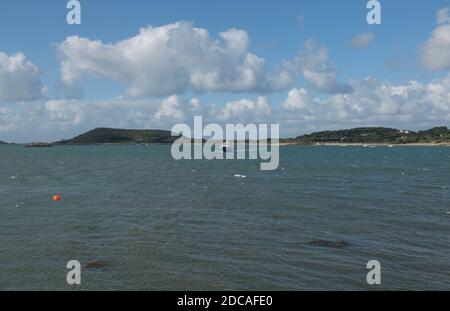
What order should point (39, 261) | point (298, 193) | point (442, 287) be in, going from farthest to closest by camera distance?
point (298, 193)
point (39, 261)
point (442, 287)

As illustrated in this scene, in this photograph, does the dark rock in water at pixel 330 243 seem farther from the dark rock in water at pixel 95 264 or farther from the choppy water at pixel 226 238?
the dark rock in water at pixel 95 264

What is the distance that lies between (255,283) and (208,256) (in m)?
5.50

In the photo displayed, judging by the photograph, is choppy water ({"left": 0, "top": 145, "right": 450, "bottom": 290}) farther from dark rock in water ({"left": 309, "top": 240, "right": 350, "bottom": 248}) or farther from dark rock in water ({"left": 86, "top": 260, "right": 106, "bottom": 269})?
dark rock in water ({"left": 309, "top": 240, "right": 350, "bottom": 248})

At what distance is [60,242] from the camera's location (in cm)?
3164

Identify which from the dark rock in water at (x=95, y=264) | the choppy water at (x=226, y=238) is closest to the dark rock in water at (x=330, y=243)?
the choppy water at (x=226, y=238)

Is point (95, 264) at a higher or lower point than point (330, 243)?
lower

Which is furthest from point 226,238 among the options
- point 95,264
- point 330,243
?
point 95,264

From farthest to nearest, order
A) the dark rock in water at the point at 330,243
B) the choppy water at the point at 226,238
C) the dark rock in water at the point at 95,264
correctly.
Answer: the dark rock in water at the point at 330,243 → the dark rock in water at the point at 95,264 → the choppy water at the point at 226,238

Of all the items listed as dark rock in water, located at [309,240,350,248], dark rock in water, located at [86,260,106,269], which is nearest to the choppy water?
dark rock in water, located at [86,260,106,269]

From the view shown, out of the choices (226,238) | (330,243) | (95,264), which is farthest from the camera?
(226,238)

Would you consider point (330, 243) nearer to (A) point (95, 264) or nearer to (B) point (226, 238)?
(B) point (226, 238)

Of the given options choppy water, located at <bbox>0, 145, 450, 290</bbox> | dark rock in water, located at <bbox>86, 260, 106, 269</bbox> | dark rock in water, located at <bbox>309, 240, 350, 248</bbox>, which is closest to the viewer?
choppy water, located at <bbox>0, 145, 450, 290</bbox>

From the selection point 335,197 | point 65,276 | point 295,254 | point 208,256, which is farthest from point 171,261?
point 335,197
